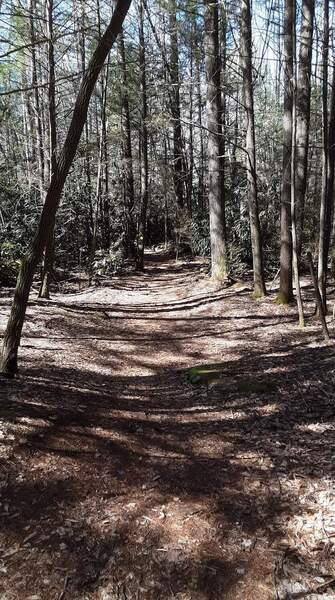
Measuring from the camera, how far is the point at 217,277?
12.8 metres

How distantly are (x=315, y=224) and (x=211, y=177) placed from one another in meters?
4.64

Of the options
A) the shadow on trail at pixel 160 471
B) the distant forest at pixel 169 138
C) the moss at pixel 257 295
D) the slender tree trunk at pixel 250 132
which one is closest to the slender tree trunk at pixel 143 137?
the distant forest at pixel 169 138

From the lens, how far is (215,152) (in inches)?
485

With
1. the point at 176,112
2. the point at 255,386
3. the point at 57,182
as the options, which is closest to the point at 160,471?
the point at 255,386

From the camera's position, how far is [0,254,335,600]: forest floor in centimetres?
265

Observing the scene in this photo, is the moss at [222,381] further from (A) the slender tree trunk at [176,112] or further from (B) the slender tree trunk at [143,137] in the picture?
(A) the slender tree trunk at [176,112]

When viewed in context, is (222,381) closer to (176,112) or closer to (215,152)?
(215,152)

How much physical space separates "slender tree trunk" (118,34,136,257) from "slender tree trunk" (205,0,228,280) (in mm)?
5047

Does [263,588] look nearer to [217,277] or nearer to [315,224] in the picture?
[217,277]

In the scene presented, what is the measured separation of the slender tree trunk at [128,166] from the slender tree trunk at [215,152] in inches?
199

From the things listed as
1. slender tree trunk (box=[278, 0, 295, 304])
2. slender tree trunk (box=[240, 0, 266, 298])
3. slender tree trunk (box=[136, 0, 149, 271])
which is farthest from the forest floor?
slender tree trunk (box=[136, 0, 149, 271])

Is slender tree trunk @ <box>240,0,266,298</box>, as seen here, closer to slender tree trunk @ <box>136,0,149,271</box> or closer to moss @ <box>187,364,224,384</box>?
moss @ <box>187,364,224,384</box>

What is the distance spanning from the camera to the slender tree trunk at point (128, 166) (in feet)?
57.1

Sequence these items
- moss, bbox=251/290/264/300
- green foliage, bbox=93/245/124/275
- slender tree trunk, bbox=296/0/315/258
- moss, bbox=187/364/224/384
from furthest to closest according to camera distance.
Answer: green foliage, bbox=93/245/124/275 → moss, bbox=251/290/264/300 → slender tree trunk, bbox=296/0/315/258 → moss, bbox=187/364/224/384
